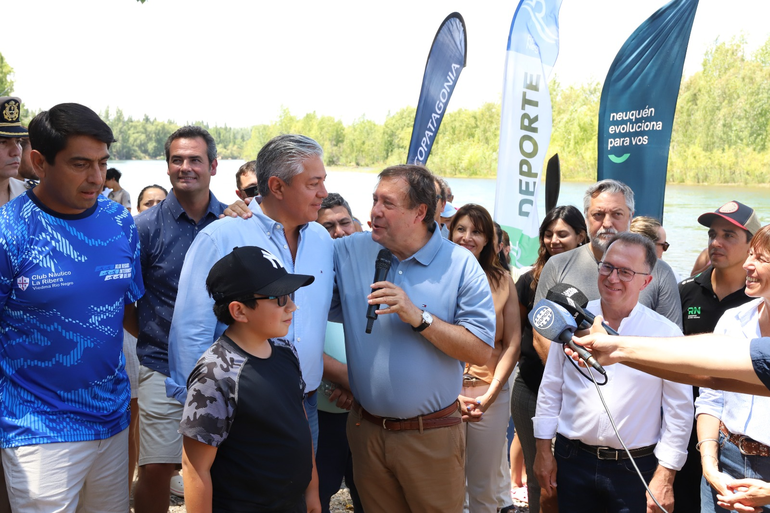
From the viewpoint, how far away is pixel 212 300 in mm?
2643

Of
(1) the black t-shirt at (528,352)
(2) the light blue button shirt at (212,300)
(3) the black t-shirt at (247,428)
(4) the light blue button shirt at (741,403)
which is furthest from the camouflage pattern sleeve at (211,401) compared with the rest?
(1) the black t-shirt at (528,352)

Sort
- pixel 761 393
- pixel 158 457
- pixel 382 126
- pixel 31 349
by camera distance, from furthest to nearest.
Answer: pixel 382 126, pixel 158 457, pixel 31 349, pixel 761 393

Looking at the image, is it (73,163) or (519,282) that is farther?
(519,282)

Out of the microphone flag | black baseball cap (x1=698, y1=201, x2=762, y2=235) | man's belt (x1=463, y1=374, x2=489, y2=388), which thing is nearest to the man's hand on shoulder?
man's belt (x1=463, y1=374, x2=489, y2=388)

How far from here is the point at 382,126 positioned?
129 ft

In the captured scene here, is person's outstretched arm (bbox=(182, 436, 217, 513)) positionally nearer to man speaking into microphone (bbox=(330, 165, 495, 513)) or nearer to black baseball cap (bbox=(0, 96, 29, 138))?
man speaking into microphone (bbox=(330, 165, 495, 513))

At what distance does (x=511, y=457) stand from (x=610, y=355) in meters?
3.50

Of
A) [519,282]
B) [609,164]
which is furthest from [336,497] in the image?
[609,164]

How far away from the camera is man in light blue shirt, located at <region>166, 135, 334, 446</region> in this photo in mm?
2635

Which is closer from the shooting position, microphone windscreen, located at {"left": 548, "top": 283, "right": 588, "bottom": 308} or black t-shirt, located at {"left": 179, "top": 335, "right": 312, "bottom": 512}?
black t-shirt, located at {"left": 179, "top": 335, "right": 312, "bottom": 512}

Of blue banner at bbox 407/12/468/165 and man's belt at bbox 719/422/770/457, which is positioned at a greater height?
blue banner at bbox 407/12/468/165

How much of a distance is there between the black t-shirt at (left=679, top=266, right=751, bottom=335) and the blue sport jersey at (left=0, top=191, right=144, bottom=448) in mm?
3432

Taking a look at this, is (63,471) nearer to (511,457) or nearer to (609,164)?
(511,457)

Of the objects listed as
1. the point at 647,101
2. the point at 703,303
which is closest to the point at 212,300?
the point at 703,303
